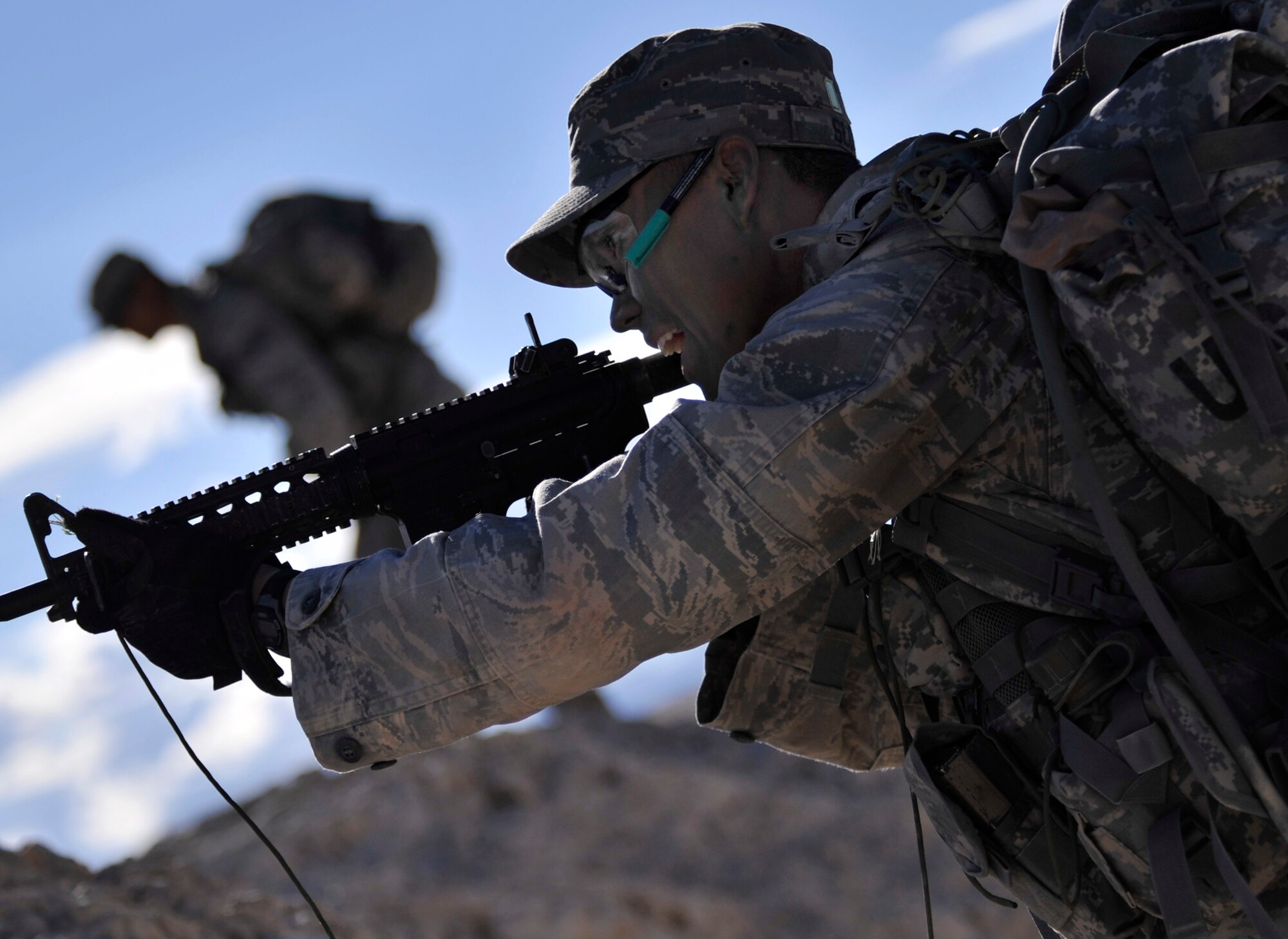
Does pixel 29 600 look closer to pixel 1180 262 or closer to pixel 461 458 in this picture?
pixel 461 458

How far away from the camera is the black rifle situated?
3721 millimetres

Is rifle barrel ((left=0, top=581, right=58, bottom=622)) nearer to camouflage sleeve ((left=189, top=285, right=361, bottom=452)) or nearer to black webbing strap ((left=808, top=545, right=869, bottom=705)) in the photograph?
black webbing strap ((left=808, top=545, right=869, bottom=705))

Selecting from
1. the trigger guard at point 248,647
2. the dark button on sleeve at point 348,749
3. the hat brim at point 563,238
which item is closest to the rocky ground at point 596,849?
the trigger guard at point 248,647

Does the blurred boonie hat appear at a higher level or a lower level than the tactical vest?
higher

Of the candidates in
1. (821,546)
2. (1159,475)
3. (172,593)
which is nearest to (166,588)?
(172,593)

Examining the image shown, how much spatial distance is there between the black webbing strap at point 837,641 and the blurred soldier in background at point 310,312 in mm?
6900

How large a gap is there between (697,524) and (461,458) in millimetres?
1192

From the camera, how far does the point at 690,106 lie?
3.63 metres

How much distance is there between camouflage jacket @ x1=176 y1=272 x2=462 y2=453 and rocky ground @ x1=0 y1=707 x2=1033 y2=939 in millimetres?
3038

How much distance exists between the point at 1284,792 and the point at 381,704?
181 centimetres

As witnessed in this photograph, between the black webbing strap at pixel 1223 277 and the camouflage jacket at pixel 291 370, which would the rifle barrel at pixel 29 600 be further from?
the camouflage jacket at pixel 291 370

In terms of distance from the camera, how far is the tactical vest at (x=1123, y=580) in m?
2.58

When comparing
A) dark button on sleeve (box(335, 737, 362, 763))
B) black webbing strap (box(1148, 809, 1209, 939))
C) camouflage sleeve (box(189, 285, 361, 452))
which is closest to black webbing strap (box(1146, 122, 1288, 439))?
black webbing strap (box(1148, 809, 1209, 939))

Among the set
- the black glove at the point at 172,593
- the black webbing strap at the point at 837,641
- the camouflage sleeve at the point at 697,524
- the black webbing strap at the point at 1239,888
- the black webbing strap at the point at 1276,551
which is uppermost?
the black glove at the point at 172,593
